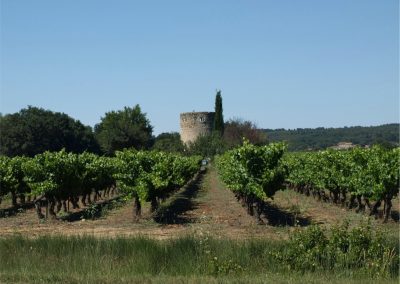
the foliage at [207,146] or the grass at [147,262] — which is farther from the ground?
the foliage at [207,146]

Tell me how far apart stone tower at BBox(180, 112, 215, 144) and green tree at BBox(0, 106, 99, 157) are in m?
19.4

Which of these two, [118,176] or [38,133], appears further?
[38,133]

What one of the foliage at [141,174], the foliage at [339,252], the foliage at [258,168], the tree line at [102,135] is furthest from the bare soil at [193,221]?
the tree line at [102,135]

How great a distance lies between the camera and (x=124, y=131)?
87438 mm

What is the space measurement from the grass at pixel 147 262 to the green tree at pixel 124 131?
7032 cm

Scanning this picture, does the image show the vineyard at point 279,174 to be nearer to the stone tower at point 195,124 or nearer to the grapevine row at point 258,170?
the grapevine row at point 258,170

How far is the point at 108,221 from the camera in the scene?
762 inches

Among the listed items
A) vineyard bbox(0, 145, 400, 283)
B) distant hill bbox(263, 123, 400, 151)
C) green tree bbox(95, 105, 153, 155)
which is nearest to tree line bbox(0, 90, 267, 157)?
green tree bbox(95, 105, 153, 155)

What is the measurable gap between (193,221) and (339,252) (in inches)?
409

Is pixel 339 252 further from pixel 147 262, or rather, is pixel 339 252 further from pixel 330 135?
pixel 330 135

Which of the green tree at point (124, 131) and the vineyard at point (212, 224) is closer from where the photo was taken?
the vineyard at point (212, 224)

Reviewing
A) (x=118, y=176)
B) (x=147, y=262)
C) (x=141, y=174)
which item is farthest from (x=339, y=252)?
(x=118, y=176)

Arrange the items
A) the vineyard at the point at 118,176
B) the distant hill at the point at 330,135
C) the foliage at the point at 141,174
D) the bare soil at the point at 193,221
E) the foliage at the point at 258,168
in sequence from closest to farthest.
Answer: the bare soil at the point at 193,221 → the foliage at the point at 258,168 → the foliage at the point at 141,174 → the vineyard at the point at 118,176 → the distant hill at the point at 330,135

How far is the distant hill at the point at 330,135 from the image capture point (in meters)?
127
